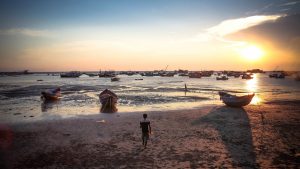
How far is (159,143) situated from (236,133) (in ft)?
16.9

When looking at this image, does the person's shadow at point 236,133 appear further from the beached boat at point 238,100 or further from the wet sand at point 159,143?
the beached boat at point 238,100

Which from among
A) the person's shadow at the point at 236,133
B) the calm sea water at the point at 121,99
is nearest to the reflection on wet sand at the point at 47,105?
the calm sea water at the point at 121,99

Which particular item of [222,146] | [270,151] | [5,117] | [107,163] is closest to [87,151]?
[107,163]

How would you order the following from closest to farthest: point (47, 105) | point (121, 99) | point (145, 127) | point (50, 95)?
point (145, 127)
point (47, 105)
point (50, 95)
point (121, 99)

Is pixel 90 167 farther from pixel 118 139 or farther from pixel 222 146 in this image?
pixel 222 146

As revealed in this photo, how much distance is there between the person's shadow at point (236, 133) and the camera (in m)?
11.1

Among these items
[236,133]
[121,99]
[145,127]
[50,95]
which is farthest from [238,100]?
[50,95]

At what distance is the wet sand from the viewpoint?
35.6 ft

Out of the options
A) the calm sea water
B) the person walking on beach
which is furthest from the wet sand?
the calm sea water

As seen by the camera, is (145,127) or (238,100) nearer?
(145,127)

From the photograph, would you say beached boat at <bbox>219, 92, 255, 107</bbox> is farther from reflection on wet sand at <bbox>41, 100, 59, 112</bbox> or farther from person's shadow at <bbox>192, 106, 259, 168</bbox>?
reflection on wet sand at <bbox>41, 100, 59, 112</bbox>

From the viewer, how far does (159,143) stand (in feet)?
44.6

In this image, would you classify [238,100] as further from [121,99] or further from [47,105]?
[47,105]

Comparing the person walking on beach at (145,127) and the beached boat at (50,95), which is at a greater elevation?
the person walking on beach at (145,127)
